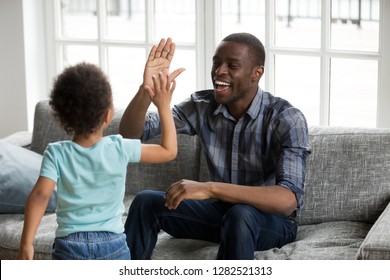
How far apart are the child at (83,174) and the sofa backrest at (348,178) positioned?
105 centimetres

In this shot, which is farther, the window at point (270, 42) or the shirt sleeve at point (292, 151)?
the window at point (270, 42)

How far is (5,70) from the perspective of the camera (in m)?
4.45

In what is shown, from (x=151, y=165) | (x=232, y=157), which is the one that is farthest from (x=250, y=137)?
(x=151, y=165)


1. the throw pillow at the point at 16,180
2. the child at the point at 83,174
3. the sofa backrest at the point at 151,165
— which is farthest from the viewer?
the sofa backrest at the point at 151,165

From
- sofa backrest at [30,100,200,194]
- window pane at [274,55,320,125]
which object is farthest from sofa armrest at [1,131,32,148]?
window pane at [274,55,320,125]

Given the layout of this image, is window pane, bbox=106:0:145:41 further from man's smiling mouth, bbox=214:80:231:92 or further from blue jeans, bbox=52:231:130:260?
blue jeans, bbox=52:231:130:260

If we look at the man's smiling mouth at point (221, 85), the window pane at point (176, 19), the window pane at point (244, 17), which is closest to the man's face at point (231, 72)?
the man's smiling mouth at point (221, 85)

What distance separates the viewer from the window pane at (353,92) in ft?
12.7

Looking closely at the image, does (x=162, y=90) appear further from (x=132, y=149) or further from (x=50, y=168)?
(x=50, y=168)

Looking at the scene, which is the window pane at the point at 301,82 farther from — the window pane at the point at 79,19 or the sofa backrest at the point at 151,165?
the window pane at the point at 79,19

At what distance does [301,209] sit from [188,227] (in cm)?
46

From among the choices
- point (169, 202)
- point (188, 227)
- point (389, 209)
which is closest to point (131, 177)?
point (188, 227)

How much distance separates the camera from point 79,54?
4516 millimetres

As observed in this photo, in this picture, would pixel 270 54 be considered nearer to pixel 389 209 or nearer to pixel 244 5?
pixel 244 5
